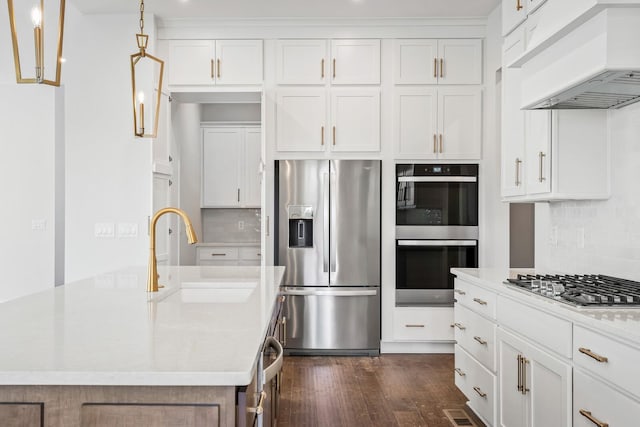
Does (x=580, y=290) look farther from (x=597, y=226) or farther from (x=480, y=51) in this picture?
(x=480, y=51)

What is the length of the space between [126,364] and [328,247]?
11.1 ft

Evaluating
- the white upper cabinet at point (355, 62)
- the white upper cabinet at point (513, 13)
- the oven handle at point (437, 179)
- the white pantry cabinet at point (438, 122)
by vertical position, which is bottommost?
the oven handle at point (437, 179)

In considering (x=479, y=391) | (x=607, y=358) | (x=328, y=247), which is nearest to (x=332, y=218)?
(x=328, y=247)

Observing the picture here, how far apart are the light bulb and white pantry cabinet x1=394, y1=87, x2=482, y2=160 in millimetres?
3368

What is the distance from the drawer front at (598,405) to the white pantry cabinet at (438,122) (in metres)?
2.93

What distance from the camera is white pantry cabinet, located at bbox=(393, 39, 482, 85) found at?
457 cm

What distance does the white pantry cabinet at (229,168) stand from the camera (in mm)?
6375

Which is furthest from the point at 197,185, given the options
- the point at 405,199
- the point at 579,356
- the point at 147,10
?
the point at 579,356

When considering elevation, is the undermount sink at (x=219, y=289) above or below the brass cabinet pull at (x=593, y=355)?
above

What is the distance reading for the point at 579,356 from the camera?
1.84 m

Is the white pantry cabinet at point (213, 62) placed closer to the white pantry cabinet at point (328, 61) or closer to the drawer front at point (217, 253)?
the white pantry cabinet at point (328, 61)

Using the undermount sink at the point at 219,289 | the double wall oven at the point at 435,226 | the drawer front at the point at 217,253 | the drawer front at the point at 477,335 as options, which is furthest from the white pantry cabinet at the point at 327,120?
the undermount sink at the point at 219,289

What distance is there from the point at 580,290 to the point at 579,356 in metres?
0.35

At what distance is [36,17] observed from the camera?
5.08 ft
